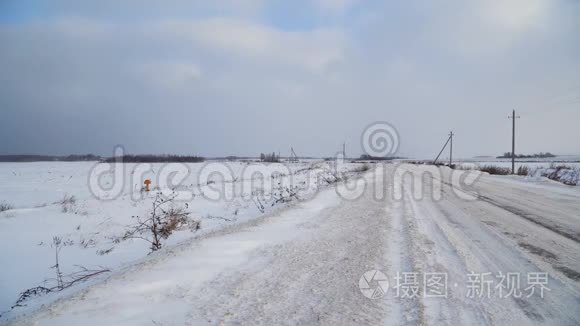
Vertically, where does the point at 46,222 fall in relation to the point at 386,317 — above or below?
below

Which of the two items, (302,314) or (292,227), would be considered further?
(292,227)

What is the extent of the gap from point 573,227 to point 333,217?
405 centimetres

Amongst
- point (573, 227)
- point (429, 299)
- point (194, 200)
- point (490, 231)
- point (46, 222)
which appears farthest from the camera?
point (194, 200)

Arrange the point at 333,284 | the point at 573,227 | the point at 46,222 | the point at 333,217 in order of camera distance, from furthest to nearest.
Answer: the point at 46,222
the point at 333,217
the point at 573,227
the point at 333,284

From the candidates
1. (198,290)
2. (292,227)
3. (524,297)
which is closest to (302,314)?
(198,290)

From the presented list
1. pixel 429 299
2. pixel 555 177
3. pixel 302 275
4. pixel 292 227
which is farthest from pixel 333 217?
pixel 555 177

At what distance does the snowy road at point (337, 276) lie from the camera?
2096mm

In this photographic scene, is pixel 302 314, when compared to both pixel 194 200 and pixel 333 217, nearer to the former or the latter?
pixel 333 217

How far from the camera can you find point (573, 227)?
5086mm

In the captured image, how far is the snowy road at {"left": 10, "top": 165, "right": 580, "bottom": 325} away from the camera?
210cm

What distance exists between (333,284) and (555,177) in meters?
21.3

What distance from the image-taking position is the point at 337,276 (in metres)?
2.78

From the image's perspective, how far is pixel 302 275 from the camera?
2.78 m

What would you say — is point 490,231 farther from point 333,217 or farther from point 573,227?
point 333,217
